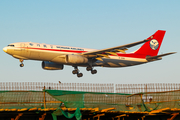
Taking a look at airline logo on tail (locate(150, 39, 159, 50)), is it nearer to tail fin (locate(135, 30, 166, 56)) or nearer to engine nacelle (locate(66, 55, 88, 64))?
tail fin (locate(135, 30, 166, 56))

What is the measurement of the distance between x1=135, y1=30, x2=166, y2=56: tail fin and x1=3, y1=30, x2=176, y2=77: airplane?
958mm

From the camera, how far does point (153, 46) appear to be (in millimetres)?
56312

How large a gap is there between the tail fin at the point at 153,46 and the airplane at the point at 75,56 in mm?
958

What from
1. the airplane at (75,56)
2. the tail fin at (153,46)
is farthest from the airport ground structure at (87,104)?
the tail fin at (153,46)

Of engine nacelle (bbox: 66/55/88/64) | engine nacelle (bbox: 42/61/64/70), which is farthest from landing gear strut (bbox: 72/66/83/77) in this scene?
engine nacelle (bbox: 66/55/88/64)

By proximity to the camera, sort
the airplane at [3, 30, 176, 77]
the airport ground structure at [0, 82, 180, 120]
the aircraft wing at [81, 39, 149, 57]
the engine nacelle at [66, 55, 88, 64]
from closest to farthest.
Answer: the airport ground structure at [0, 82, 180, 120]
the airplane at [3, 30, 176, 77]
the aircraft wing at [81, 39, 149, 57]
the engine nacelle at [66, 55, 88, 64]

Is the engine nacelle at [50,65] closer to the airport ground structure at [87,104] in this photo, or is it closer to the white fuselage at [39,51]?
the white fuselage at [39,51]

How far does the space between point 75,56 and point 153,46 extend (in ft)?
63.8

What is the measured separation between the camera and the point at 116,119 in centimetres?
1903

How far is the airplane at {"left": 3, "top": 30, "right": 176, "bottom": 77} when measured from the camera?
4162 centimetres

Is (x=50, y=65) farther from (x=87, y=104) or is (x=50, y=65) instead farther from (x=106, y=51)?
(x=87, y=104)

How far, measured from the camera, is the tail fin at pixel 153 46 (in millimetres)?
53984

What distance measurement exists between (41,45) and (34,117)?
26.1 meters

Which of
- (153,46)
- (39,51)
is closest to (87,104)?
(39,51)
